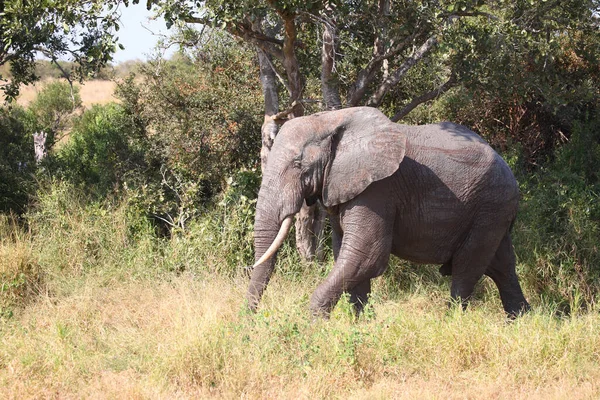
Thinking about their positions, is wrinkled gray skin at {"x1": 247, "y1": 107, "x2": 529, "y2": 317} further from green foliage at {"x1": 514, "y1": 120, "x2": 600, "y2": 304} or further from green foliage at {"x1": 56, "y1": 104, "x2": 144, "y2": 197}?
green foliage at {"x1": 56, "y1": 104, "x2": 144, "y2": 197}

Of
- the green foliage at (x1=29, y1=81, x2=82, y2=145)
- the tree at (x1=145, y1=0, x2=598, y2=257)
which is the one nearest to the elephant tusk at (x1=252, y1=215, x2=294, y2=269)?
the tree at (x1=145, y1=0, x2=598, y2=257)

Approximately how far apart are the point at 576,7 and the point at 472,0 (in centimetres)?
147

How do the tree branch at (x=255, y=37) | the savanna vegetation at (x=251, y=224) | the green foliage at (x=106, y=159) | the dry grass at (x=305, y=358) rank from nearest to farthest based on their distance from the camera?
the dry grass at (x=305, y=358) < the savanna vegetation at (x=251, y=224) < the tree branch at (x=255, y=37) < the green foliage at (x=106, y=159)

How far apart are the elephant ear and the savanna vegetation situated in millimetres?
943

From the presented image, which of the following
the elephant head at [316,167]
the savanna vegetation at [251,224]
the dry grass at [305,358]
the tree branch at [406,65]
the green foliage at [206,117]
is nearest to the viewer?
the dry grass at [305,358]

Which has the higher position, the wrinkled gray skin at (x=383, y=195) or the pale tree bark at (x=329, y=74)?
the pale tree bark at (x=329, y=74)

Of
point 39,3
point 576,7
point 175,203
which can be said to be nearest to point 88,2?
point 39,3

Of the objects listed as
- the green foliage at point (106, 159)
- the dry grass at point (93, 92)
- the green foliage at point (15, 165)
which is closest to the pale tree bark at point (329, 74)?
the green foliage at point (106, 159)

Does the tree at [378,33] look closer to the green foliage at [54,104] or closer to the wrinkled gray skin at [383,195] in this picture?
the wrinkled gray skin at [383,195]

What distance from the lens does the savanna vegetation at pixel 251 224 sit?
17.6 ft

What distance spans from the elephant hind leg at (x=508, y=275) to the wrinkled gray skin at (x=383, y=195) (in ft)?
0.43

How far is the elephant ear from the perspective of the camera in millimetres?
6164

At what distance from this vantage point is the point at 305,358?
17.9ft

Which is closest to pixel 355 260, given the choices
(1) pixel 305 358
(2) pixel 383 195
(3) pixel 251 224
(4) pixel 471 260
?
(2) pixel 383 195
